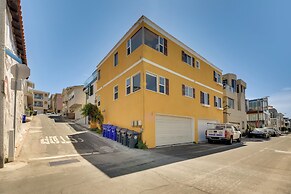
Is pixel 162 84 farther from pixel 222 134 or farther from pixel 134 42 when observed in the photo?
pixel 222 134

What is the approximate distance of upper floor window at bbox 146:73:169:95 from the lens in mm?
12320

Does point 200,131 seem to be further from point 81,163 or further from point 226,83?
point 226,83

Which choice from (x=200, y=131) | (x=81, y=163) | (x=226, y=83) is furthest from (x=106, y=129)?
(x=226, y=83)

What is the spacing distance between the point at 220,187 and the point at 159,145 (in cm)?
774

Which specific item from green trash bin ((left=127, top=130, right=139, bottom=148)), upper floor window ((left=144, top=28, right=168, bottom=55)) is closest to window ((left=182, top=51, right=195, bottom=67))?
upper floor window ((left=144, top=28, right=168, bottom=55))

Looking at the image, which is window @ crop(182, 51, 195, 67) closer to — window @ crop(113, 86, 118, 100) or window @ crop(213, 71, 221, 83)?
window @ crop(213, 71, 221, 83)

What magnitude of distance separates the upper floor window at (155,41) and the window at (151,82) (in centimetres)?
235

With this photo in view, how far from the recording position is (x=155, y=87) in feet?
41.8

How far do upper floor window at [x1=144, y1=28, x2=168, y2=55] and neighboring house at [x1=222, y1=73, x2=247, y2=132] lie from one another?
59.9 feet

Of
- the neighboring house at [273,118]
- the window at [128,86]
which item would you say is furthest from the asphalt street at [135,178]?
the neighboring house at [273,118]

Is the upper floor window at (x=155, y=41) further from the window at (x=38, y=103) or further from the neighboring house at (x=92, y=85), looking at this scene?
the window at (x=38, y=103)

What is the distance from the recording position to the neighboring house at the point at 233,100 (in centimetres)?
2794

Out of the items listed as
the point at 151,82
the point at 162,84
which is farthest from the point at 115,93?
the point at 162,84

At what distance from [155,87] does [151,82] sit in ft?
1.70
